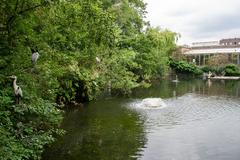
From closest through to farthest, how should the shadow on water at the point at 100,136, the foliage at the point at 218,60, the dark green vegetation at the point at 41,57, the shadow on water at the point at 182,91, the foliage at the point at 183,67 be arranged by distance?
the dark green vegetation at the point at 41,57
the shadow on water at the point at 100,136
the shadow on water at the point at 182,91
the foliage at the point at 183,67
the foliage at the point at 218,60

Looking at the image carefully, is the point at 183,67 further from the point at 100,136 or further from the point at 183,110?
the point at 100,136

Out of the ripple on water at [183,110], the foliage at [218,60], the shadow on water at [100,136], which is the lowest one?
the shadow on water at [100,136]

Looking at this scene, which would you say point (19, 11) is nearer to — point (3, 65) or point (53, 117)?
point (3, 65)

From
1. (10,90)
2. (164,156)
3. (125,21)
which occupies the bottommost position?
(164,156)

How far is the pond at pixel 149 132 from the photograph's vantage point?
13023 millimetres

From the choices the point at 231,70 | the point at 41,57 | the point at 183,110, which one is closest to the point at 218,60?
the point at 231,70

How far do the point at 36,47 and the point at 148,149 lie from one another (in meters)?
4.90

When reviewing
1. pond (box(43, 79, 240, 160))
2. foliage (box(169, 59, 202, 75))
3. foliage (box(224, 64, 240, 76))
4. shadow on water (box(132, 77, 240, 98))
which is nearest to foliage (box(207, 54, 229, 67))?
foliage (box(169, 59, 202, 75))

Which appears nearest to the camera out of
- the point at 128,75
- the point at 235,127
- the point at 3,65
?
the point at 3,65

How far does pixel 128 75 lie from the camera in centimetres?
2528

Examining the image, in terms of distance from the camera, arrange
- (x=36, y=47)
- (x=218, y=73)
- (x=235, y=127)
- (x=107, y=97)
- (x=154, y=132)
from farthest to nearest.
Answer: (x=218, y=73) → (x=107, y=97) → (x=235, y=127) → (x=154, y=132) → (x=36, y=47)

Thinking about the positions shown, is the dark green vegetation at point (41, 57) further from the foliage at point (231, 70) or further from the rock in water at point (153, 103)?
the foliage at point (231, 70)

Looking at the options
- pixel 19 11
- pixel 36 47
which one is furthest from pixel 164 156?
pixel 19 11

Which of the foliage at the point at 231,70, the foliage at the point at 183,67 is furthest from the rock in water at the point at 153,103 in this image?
the foliage at the point at 183,67
